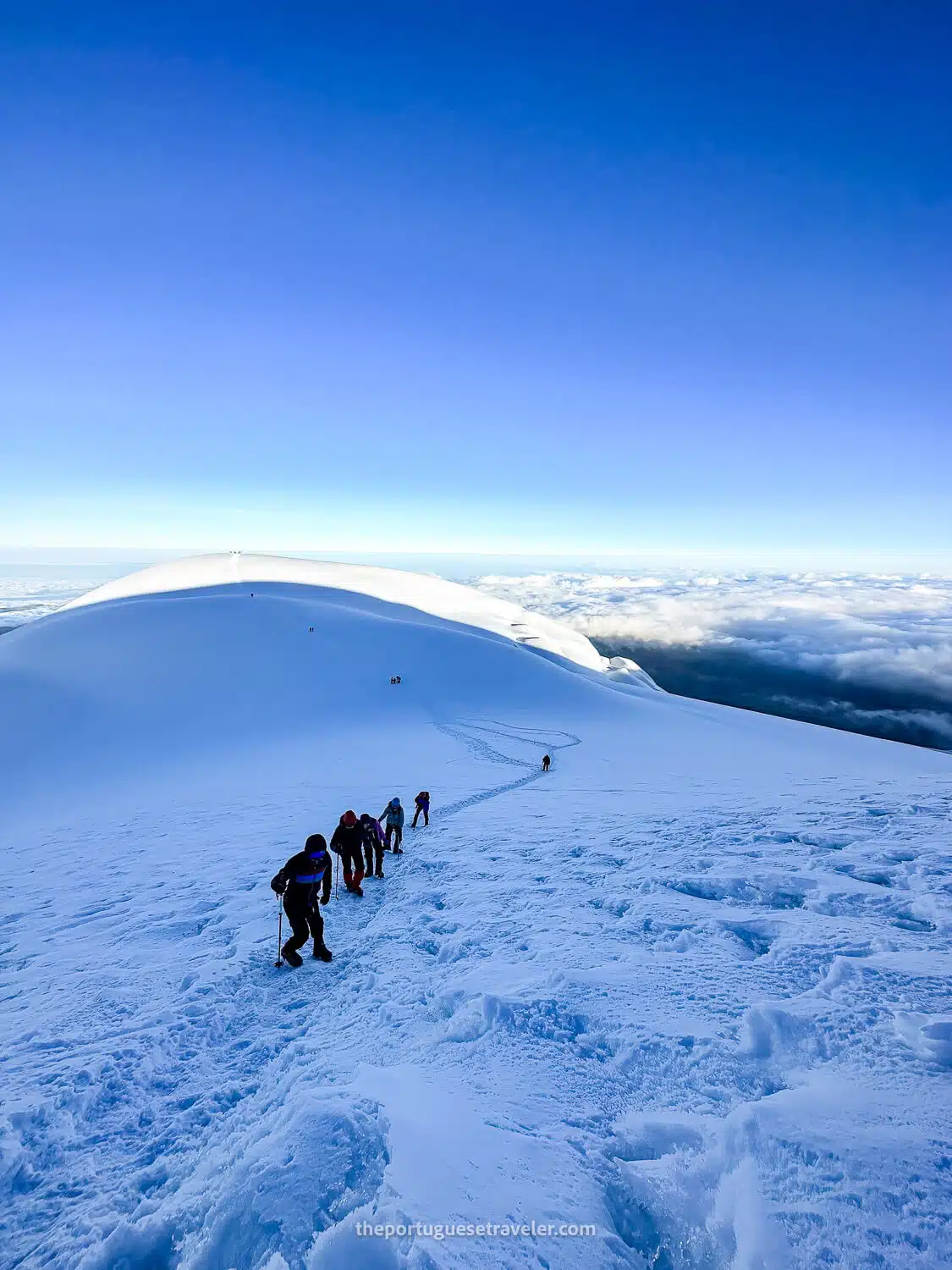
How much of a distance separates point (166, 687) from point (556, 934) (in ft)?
102

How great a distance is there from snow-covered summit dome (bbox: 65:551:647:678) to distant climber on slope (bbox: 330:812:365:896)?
51.5 metres

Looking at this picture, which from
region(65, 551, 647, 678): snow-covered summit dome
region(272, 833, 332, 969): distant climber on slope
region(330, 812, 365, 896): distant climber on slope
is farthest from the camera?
region(65, 551, 647, 678): snow-covered summit dome

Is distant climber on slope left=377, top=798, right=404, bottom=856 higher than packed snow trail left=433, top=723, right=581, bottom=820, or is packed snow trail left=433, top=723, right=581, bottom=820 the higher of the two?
distant climber on slope left=377, top=798, right=404, bottom=856

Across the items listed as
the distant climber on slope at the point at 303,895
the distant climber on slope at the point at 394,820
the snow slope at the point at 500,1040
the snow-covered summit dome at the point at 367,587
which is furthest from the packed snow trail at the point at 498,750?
the snow-covered summit dome at the point at 367,587

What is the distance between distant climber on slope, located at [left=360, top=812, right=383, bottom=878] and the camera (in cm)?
969

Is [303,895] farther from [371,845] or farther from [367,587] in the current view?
[367,587]

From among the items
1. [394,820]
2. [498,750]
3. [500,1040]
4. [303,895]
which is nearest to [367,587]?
[498,750]

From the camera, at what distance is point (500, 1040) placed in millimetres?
5531

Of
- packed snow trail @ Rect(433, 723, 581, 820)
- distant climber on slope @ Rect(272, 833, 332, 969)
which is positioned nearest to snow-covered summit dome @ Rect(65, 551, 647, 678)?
packed snow trail @ Rect(433, 723, 581, 820)

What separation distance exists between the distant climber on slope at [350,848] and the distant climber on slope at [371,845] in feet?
0.54

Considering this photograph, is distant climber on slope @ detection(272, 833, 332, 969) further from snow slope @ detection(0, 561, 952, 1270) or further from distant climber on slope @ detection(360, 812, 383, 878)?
distant climber on slope @ detection(360, 812, 383, 878)

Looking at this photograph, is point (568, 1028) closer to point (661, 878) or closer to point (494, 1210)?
point (494, 1210)

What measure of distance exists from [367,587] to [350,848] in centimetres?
6244

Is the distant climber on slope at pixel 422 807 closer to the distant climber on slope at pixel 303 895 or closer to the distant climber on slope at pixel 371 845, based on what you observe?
the distant climber on slope at pixel 371 845
